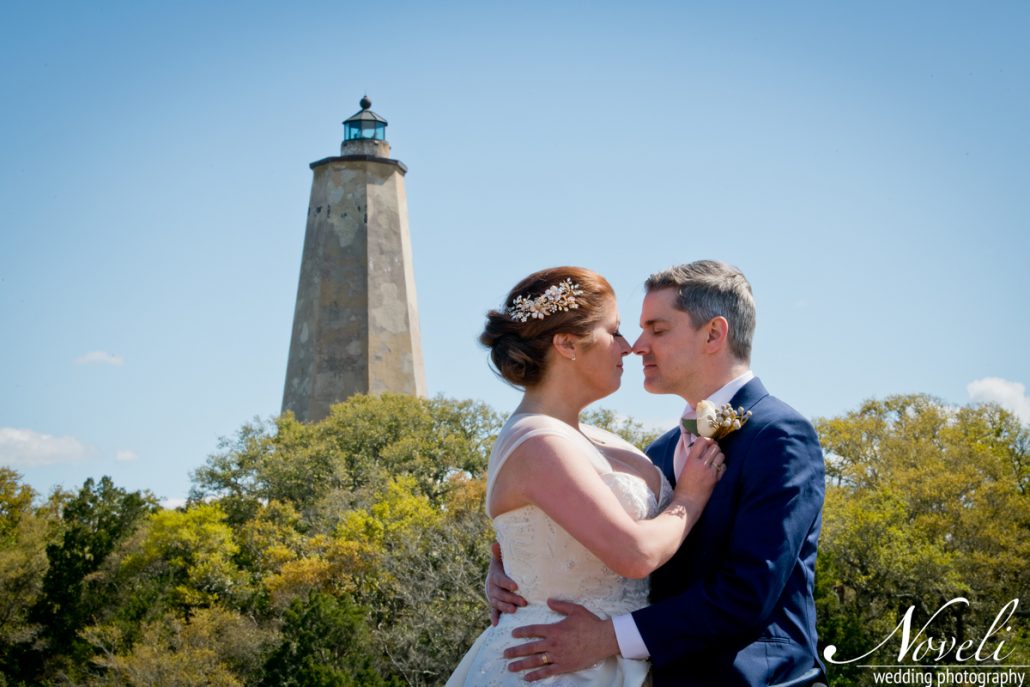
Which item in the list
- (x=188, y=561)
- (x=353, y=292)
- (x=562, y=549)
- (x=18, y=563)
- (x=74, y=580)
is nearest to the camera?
(x=562, y=549)

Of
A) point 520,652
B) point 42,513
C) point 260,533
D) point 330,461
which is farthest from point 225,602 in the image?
point 520,652

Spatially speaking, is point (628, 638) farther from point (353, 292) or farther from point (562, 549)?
point (353, 292)

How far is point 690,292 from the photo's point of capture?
4926 mm

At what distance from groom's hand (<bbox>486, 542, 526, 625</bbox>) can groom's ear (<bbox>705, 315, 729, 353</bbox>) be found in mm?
1212

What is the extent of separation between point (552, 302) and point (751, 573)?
131cm

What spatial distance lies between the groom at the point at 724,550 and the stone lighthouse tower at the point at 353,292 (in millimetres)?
28737

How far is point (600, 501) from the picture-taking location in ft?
15.0

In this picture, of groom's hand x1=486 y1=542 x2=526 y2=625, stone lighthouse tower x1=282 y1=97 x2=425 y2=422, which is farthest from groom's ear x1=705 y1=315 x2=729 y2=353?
stone lighthouse tower x1=282 y1=97 x2=425 y2=422

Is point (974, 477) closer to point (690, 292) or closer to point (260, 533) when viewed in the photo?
point (260, 533)

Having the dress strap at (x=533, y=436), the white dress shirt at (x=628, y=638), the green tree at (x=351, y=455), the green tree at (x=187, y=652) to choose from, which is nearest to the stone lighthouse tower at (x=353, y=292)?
the green tree at (x=351, y=455)

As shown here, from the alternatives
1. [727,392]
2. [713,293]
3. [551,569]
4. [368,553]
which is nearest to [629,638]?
[551,569]

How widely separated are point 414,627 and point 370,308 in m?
14.3

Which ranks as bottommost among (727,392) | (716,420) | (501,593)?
(501,593)

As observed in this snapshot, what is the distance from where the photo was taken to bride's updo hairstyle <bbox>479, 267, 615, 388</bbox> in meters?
4.99
